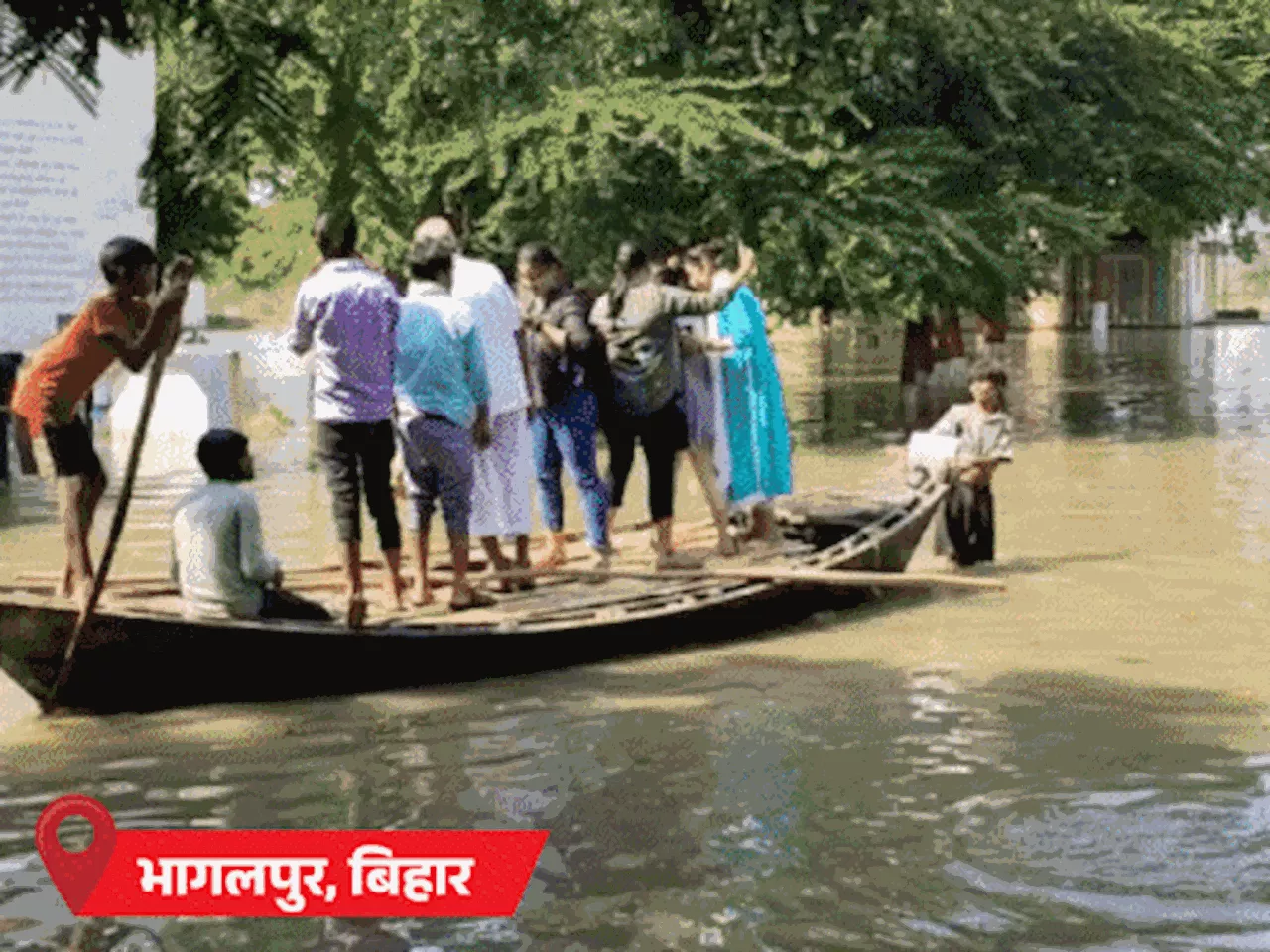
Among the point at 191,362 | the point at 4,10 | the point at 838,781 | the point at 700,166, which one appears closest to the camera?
the point at 4,10

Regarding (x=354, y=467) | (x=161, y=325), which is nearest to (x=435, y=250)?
(x=354, y=467)

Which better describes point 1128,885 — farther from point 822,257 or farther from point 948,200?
point 948,200

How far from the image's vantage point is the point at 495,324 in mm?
12086

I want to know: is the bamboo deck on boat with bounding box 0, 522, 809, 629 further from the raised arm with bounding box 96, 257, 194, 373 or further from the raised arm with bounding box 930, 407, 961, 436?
the raised arm with bounding box 930, 407, 961, 436

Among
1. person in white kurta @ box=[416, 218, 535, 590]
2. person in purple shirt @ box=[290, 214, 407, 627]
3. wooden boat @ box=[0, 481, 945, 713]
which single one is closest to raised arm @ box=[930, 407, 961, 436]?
wooden boat @ box=[0, 481, 945, 713]

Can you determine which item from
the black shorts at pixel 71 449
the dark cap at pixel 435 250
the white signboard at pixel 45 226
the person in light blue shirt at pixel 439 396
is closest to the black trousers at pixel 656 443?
the person in light blue shirt at pixel 439 396

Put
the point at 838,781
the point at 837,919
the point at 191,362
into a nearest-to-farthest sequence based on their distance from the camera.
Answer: the point at 837,919
the point at 838,781
the point at 191,362

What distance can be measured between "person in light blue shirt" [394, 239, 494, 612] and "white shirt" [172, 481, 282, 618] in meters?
1.15

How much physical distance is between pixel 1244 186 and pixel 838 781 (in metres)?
22.6

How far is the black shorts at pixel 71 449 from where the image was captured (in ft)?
35.7

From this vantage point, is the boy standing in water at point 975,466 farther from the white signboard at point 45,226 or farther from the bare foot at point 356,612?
the white signboard at point 45,226

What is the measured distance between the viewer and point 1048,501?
20.1m

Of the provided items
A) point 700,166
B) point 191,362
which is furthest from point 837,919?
point 191,362

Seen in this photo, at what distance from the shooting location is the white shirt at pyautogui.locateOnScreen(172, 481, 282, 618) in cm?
1020
